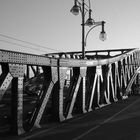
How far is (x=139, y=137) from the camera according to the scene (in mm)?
10602

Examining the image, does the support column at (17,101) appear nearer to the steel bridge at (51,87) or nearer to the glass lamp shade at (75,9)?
the steel bridge at (51,87)

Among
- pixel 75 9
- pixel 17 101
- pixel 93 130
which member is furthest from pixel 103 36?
pixel 17 101

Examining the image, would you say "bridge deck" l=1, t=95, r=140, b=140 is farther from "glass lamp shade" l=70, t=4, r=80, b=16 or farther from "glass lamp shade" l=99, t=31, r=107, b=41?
"glass lamp shade" l=99, t=31, r=107, b=41

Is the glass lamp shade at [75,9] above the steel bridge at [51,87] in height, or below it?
above

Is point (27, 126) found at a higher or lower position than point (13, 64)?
lower

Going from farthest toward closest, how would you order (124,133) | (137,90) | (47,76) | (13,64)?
(137,90)
(47,76)
(124,133)
(13,64)

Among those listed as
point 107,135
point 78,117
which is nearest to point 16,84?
point 107,135

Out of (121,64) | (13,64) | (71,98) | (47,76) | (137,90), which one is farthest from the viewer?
(137,90)

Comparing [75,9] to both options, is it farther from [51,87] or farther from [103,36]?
[51,87]

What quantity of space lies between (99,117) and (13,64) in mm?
6499

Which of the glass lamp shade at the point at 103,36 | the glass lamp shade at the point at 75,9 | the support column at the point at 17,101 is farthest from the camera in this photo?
the glass lamp shade at the point at 103,36

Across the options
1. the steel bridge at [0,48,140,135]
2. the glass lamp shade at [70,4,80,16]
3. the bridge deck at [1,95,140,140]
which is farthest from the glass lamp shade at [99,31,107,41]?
the bridge deck at [1,95,140,140]

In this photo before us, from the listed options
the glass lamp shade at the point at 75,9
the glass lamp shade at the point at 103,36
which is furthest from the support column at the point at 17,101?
the glass lamp shade at the point at 103,36

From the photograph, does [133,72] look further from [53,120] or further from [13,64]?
[13,64]
